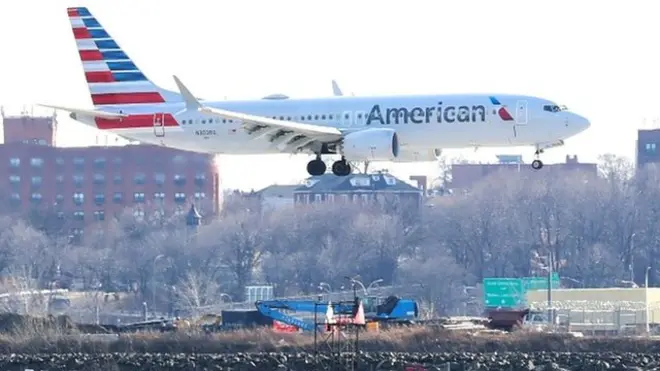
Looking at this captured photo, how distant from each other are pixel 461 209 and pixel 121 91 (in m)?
69.4

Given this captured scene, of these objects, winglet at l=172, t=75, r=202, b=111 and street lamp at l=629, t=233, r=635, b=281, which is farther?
street lamp at l=629, t=233, r=635, b=281

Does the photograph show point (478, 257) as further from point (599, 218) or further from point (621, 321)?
point (621, 321)

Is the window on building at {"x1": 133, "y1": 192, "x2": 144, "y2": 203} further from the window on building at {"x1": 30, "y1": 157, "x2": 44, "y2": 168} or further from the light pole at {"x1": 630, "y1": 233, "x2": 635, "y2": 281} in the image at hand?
the light pole at {"x1": 630, "y1": 233, "x2": 635, "y2": 281}

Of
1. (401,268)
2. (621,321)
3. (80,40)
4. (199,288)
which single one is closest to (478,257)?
(401,268)

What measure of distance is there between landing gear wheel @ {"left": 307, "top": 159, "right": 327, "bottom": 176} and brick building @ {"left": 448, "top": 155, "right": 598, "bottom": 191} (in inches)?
3301

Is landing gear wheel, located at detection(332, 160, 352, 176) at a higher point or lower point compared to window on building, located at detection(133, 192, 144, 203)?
lower

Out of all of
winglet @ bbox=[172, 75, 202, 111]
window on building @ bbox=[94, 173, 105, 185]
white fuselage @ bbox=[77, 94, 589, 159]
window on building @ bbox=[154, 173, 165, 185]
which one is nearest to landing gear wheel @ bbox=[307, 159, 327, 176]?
white fuselage @ bbox=[77, 94, 589, 159]

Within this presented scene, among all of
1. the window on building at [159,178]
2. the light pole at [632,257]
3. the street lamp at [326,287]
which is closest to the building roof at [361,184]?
the window on building at [159,178]

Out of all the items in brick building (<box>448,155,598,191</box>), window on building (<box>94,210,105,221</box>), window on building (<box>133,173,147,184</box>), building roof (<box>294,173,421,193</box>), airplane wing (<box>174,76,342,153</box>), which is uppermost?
brick building (<box>448,155,598,191</box>)

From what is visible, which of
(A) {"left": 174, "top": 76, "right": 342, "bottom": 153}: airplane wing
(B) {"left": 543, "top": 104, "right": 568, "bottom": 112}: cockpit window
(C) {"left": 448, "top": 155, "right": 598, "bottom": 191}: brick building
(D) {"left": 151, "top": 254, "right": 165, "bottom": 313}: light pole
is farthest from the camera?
(C) {"left": 448, "top": 155, "right": 598, "bottom": 191}: brick building

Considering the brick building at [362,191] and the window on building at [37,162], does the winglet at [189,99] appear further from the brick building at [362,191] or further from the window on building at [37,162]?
the brick building at [362,191]

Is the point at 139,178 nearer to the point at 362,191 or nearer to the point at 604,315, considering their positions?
the point at 362,191

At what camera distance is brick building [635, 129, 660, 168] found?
183 metres

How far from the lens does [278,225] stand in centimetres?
15575
